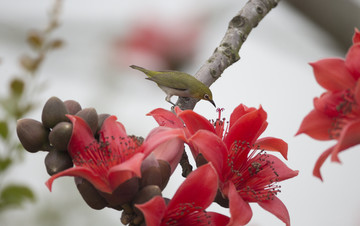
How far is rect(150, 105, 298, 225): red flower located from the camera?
147cm

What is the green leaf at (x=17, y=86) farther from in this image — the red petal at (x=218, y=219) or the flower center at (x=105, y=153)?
the red petal at (x=218, y=219)

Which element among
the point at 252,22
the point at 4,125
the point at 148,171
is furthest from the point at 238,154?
the point at 4,125

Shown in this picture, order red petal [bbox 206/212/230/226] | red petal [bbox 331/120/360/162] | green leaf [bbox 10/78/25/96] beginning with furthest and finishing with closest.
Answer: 1. green leaf [bbox 10/78/25/96]
2. red petal [bbox 206/212/230/226]
3. red petal [bbox 331/120/360/162]

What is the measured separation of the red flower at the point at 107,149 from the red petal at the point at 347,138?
15.1 inches

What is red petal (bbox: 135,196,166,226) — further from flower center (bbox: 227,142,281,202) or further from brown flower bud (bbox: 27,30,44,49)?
brown flower bud (bbox: 27,30,44,49)

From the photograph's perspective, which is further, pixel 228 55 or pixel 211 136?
pixel 228 55

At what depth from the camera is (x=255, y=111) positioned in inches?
61.4

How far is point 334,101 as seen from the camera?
4.12 feet

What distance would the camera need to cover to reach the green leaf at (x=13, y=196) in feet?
6.08

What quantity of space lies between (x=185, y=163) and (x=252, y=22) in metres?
0.69

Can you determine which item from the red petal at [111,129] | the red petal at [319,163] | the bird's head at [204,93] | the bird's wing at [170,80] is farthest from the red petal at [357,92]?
the bird's wing at [170,80]

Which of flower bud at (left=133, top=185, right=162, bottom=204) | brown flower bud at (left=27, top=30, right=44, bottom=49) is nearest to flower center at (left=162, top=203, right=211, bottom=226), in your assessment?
flower bud at (left=133, top=185, right=162, bottom=204)

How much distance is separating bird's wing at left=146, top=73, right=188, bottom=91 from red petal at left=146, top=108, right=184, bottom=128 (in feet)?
2.07

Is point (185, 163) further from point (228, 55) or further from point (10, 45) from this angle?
point (10, 45)
